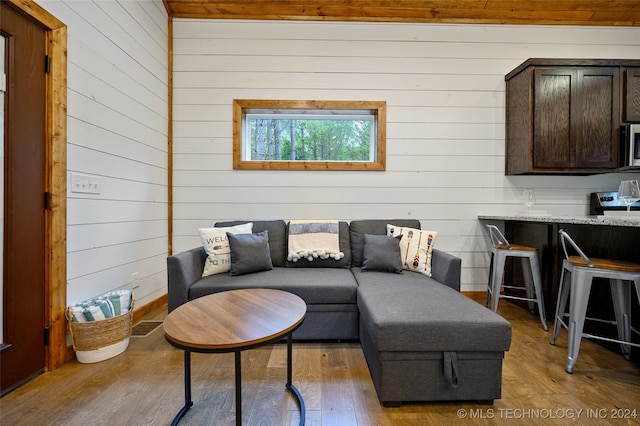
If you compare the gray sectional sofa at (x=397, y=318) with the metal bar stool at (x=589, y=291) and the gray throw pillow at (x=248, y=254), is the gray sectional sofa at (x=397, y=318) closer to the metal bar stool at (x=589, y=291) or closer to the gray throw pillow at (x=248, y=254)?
the gray throw pillow at (x=248, y=254)

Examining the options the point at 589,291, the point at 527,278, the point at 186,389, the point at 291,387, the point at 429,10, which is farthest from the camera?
the point at 429,10

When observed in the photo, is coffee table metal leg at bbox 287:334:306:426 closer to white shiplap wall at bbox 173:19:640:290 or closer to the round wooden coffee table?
the round wooden coffee table

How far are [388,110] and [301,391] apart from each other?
8.90 ft

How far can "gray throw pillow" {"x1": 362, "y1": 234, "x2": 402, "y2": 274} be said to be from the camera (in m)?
2.28

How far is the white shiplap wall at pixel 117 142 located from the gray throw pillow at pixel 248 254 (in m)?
0.92

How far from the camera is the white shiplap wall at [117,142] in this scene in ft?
6.07

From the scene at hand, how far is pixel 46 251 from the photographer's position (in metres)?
1.67

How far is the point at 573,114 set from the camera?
2646 millimetres

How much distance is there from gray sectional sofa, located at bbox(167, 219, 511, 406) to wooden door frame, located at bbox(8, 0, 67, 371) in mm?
621

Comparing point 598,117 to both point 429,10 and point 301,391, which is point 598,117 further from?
point 301,391

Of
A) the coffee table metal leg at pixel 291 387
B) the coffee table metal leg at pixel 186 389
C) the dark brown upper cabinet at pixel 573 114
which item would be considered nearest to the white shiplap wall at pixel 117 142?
the coffee table metal leg at pixel 186 389

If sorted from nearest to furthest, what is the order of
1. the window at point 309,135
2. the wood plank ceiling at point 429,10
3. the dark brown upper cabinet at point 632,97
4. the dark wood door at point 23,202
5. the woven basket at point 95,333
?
the dark wood door at point 23,202 < the woven basket at point 95,333 < the dark brown upper cabinet at point 632,97 < the wood plank ceiling at point 429,10 < the window at point 309,135

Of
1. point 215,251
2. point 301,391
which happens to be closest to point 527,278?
point 301,391

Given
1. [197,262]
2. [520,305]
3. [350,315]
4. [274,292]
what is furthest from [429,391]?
[520,305]
